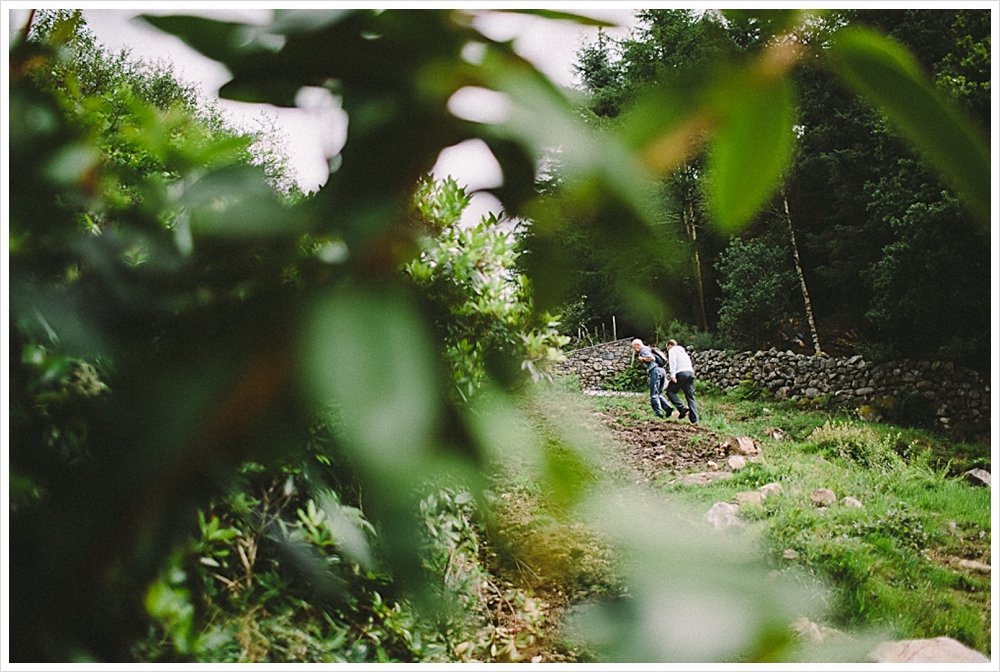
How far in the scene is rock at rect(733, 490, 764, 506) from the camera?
104 cm

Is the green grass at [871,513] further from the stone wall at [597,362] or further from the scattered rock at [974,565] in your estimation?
the stone wall at [597,362]

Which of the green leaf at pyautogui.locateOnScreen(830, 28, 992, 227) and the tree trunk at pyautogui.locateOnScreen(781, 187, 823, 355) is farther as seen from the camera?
the tree trunk at pyautogui.locateOnScreen(781, 187, 823, 355)

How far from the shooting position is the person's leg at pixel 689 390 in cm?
102

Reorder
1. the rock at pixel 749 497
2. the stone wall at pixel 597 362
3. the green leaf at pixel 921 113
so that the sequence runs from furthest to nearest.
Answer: the rock at pixel 749 497 < the stone wall at pixel 597 362 < the green leaf at pixel 921 113

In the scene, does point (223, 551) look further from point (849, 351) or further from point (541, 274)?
point (849, 351)

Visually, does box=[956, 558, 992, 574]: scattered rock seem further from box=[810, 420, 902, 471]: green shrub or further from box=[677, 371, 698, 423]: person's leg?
box=[677, 371, 698, 423]: person's leg

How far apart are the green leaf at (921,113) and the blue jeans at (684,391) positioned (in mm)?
791

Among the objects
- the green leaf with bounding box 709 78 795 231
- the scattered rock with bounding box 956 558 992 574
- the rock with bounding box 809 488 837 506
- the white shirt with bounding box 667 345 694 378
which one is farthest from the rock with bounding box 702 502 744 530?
the green leaf with bounding box 709 78 795 231

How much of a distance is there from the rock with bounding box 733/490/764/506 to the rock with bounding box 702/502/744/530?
0.01 m

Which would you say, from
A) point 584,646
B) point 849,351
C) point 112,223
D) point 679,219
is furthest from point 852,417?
point 112,223

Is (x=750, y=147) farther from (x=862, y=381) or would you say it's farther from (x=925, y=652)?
(x=925, y=652)

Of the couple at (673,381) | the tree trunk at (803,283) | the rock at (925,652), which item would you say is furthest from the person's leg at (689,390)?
the rock at (925,652)

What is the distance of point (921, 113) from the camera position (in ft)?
0.74

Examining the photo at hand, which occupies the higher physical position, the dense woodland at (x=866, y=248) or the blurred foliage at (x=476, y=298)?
the dense woodland at (x=866, y=248)
